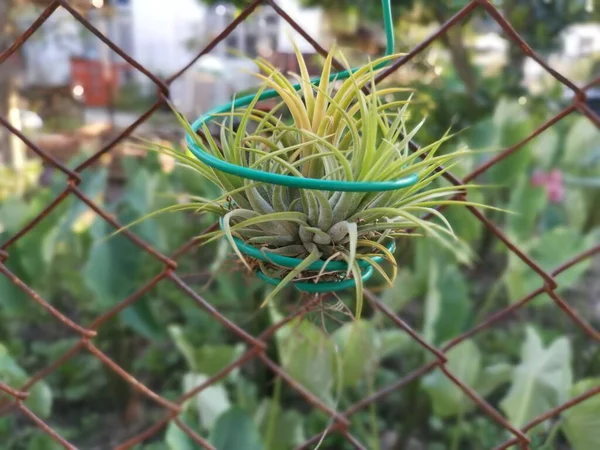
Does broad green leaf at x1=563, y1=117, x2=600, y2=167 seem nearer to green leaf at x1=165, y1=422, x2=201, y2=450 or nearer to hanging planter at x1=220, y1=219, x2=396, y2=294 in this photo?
green leaf at x1=165, y1=422, x2=201, y2=450

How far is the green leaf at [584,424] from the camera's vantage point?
2.02 feet

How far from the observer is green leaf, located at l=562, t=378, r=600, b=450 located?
615mm

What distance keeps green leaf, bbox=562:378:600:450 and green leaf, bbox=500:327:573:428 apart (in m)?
0.08

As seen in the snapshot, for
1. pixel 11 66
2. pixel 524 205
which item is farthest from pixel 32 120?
pixel 524 205

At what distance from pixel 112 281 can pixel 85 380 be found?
0.43 meters

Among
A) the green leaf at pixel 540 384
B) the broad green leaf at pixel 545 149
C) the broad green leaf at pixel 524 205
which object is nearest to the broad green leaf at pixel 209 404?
the green leaf at pixel 540 384

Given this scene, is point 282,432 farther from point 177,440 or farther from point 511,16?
point 511,16

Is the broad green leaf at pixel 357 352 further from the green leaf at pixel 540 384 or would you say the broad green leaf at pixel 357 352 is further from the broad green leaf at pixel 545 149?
the broad green leaf at pixel 545 149

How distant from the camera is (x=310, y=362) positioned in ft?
2.59

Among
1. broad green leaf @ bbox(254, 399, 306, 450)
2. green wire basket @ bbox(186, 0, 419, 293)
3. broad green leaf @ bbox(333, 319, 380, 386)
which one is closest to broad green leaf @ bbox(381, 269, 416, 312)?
broad green leaf @ bbox(333, 319, 380, 386)

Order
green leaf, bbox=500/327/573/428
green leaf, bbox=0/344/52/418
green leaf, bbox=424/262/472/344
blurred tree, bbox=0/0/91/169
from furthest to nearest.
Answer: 1. blurred tree, bbox=0/0/91/169
2. green leaf, bbox=424/262/472/344
3. green leaf, bbox=500/327/573/428
4. green leaf, bbox=0/344/52/418

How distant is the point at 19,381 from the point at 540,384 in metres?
0.61

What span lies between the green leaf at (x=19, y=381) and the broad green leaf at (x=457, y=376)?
21.2 inches

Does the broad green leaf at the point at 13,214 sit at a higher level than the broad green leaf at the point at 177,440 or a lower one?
higher
